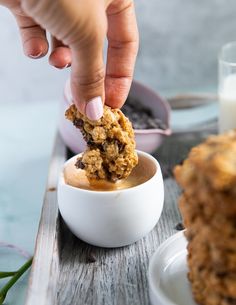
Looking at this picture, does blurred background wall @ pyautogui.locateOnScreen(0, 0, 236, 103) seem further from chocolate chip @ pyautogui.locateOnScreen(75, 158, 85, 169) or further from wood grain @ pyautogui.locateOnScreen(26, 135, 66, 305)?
chocolate chip @ pyautogui.locateOnScreen(75, 158, 85, 169)

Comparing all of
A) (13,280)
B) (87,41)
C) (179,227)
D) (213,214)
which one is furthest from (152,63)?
(213,214)

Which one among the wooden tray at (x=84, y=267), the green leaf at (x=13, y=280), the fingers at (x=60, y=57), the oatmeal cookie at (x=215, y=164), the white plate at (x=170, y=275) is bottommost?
the green leaf at (x=13, y=280)

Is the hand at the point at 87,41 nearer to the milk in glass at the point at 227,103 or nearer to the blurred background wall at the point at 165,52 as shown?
the milk in glass at the point at 227,103

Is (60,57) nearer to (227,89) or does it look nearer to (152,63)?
(227,89)

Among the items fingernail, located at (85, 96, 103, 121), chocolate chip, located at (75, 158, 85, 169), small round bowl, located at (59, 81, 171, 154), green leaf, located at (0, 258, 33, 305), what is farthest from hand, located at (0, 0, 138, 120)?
green leaf, located at (0, 258, 33, 305)

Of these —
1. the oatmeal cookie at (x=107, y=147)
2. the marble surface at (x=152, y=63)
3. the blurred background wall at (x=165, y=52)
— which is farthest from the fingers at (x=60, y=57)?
the blurred background wall at (x=165, y=52)

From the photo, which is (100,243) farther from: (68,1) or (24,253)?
(68,1)

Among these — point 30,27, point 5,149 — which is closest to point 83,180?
point 30,27
